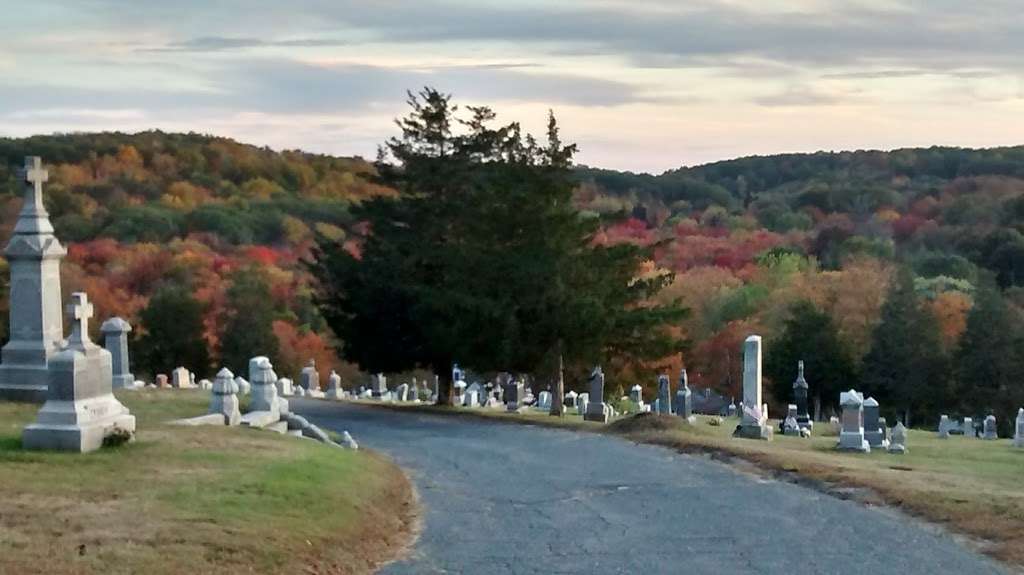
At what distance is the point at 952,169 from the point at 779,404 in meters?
87.4

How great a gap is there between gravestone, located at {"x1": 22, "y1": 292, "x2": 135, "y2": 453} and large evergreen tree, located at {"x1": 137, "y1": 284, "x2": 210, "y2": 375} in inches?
1387

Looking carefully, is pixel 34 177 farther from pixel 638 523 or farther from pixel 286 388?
pixel 286 388

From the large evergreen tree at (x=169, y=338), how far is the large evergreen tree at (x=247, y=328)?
1.36 metres

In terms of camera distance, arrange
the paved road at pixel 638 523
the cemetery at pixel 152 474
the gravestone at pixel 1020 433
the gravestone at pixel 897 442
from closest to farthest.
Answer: the cemetery at pixel 152 474
the paved road at pixel 638 523
the gravestone at pixel 897 442
the gravestone at pixel 1020 433

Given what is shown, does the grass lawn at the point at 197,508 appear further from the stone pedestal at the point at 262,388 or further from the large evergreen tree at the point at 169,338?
the large evergreen tree at the point at 169,338

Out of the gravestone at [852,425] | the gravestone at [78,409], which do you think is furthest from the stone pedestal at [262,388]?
the gravestone at [852,425]

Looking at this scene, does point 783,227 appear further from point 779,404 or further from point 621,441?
point 621,441

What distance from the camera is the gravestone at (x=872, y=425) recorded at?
74.4ft

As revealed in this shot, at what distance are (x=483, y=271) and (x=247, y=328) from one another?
82.1 feet

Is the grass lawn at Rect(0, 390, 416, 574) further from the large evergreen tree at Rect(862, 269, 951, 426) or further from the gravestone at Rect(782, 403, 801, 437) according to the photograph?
the large evergreen tree at Rect(862, 269, 951, 426)

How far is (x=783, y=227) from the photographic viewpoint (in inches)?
3939

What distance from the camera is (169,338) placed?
159ft

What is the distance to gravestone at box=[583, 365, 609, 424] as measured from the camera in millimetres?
27641

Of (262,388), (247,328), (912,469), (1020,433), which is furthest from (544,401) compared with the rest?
(912,469)
